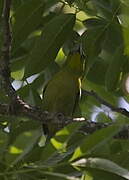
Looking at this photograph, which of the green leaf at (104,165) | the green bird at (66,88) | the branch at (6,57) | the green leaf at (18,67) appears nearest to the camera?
the green leaf at (104,165)

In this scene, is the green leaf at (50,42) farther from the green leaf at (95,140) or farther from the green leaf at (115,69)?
the green leaf at (95,140)

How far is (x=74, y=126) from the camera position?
4.04ft

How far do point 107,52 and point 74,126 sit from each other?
1147 millimetres

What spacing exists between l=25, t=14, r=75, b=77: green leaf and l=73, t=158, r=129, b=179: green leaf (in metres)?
0.88

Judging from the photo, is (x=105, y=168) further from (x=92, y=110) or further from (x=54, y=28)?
(x=92, y=110)

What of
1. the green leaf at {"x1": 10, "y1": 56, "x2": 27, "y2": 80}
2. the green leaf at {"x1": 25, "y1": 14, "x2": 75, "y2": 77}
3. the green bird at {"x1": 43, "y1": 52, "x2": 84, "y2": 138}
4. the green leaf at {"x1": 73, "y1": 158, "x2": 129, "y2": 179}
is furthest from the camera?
the green bird at {"x1": 43, "y1": 52, "x2": 84, "y2": 138}

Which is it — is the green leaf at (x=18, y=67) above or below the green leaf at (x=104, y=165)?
below

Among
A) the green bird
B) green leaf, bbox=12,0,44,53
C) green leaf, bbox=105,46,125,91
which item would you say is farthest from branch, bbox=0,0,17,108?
the green bird

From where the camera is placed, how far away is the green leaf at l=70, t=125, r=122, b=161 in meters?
1.18

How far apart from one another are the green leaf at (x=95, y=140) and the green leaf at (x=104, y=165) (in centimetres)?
2

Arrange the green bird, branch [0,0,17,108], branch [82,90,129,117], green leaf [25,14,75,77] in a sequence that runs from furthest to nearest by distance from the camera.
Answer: the green bird, branch [82,90,129,117], green leaf [25,14,75,77], branch [0,0,17,108]

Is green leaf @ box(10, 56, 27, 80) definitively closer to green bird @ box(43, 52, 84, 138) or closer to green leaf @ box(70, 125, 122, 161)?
green bird @ box(43, 52, 84, 138)

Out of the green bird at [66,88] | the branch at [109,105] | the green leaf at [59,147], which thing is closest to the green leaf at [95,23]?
the branch at [109,105]

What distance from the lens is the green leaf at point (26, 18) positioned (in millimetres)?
2014
